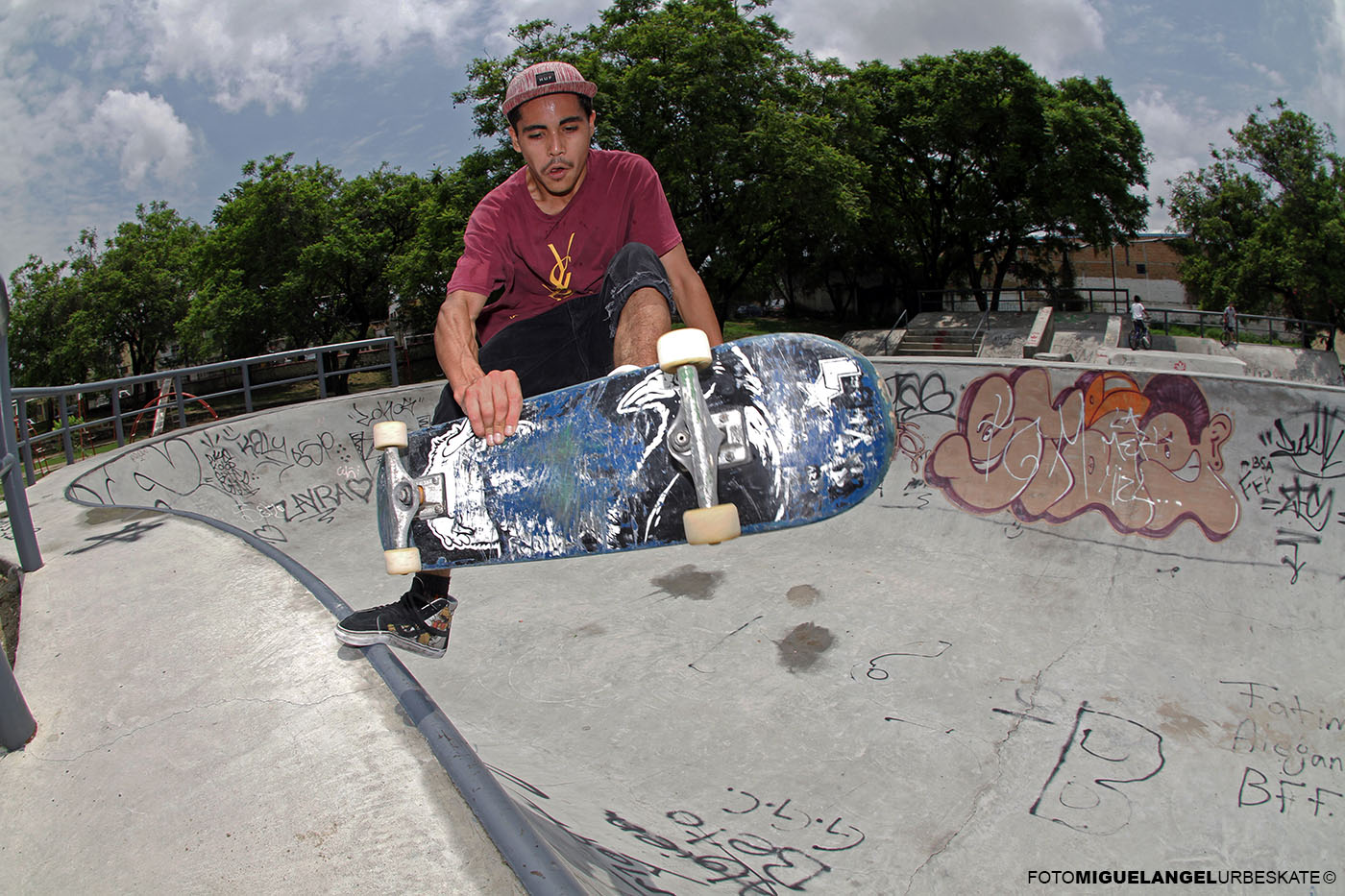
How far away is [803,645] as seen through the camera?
584 cm

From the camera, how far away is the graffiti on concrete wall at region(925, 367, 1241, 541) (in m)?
6.55

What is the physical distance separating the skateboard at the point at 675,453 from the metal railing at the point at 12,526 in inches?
59.2

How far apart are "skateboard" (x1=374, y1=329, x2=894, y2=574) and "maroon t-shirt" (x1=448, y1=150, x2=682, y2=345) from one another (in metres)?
0.64

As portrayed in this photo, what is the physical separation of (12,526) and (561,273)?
3.65m

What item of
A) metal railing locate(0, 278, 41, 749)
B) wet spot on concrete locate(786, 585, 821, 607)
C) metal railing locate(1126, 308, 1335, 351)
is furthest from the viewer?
metal railing locate(1126, 308, 1335, 351)

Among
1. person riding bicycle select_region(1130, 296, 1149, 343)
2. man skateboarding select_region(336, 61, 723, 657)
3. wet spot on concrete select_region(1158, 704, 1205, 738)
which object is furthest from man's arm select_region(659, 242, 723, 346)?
person riding bicycle select_region(1130, 296, 1149, 343)

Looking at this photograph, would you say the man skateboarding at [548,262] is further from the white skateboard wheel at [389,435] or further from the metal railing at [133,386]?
the metal railing at [133,386]

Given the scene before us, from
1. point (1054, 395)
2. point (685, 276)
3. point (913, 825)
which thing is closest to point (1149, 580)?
point (1054, 395)

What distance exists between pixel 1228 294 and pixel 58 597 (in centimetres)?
3715

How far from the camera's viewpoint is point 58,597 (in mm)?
4117

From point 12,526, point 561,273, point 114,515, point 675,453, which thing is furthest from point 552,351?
point 114,515

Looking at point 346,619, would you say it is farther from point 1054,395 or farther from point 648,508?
point 1054,395

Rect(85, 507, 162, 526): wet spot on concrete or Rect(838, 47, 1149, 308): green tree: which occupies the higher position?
Rect(838, 47, 1149, 308): green tree

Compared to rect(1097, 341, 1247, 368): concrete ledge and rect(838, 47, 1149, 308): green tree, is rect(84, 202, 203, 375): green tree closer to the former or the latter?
rect(838, 47, 1149, 308): green tree
